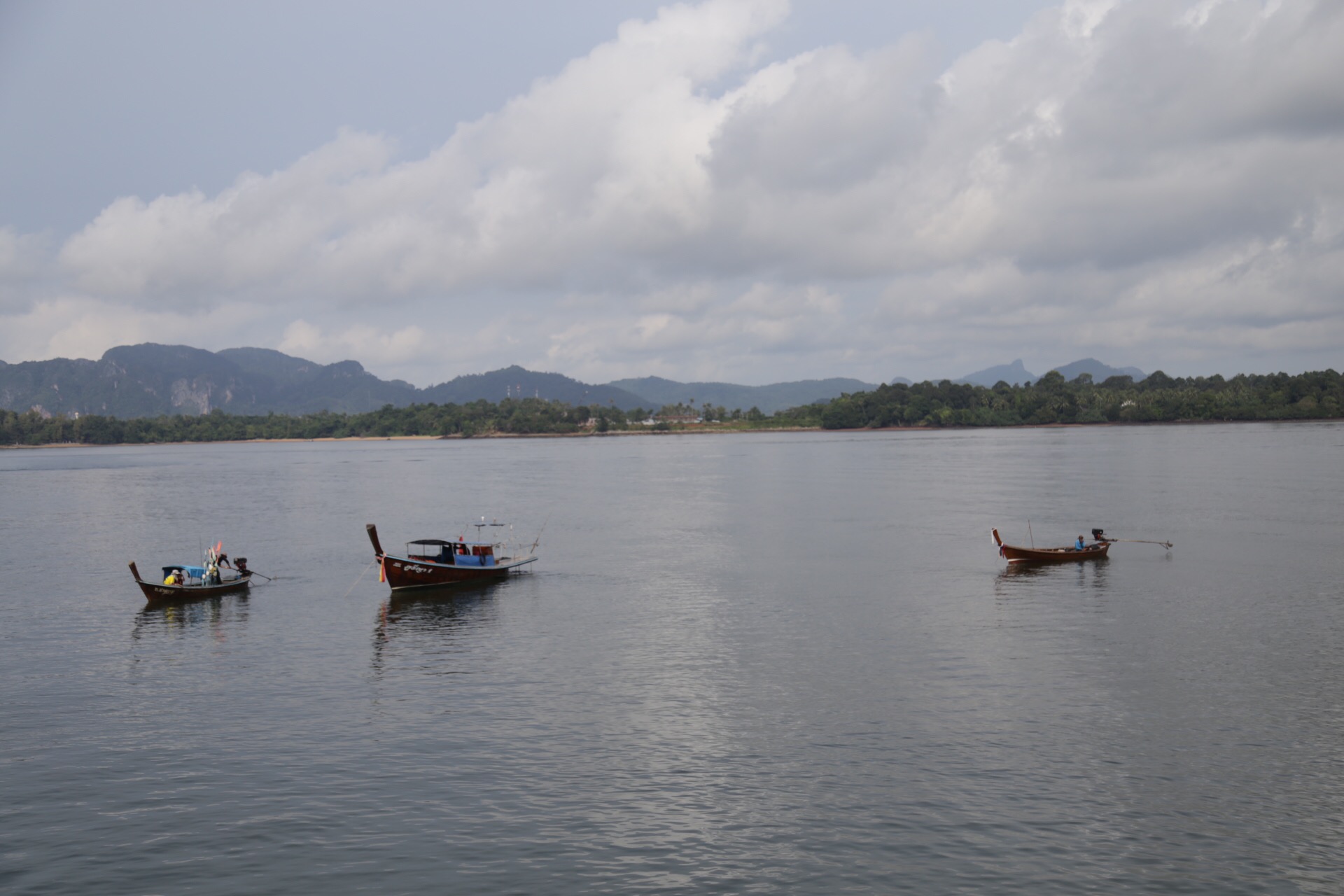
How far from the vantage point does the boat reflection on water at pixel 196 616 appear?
49125 millimetres

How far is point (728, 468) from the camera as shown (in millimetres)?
181250

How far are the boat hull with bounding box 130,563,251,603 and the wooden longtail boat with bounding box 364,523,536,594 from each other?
8.77m

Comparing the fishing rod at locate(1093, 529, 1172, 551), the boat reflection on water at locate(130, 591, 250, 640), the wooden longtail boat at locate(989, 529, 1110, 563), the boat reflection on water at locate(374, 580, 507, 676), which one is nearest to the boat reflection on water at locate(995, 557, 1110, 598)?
the wooden longtail boat at locate(989, 529, 1110, 563)

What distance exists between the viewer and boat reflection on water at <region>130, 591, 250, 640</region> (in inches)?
1934

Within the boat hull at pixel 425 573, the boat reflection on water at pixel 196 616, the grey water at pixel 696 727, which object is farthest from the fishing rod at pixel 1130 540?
the boat reflection on water at pixel 196 616

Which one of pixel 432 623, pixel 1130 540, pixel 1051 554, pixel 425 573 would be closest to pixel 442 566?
pixel 425 573

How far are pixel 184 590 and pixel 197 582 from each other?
68.3 inches

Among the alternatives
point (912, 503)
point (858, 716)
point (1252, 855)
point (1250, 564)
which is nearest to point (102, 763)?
point (858, 716)

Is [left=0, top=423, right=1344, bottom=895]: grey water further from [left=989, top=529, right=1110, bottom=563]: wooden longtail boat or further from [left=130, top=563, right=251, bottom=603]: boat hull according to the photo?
[left=989, top=529, right=1110, bottom=563]: wooden longtail boat

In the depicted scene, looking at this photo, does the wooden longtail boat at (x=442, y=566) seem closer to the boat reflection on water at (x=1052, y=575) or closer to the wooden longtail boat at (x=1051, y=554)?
the boat reflection on water at (x=1052, y=575)

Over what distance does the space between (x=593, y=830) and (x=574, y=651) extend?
18.8 metres

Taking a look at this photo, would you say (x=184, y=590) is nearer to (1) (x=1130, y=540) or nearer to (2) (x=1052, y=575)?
(2) (x=1052, y=575)

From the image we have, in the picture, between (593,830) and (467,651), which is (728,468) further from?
(593,830)

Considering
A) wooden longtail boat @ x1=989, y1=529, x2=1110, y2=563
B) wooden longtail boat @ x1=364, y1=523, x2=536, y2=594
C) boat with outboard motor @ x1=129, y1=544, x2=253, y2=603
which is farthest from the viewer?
wooden longtail boat @ x1=989, y1=529, x2=1110, y2=563
